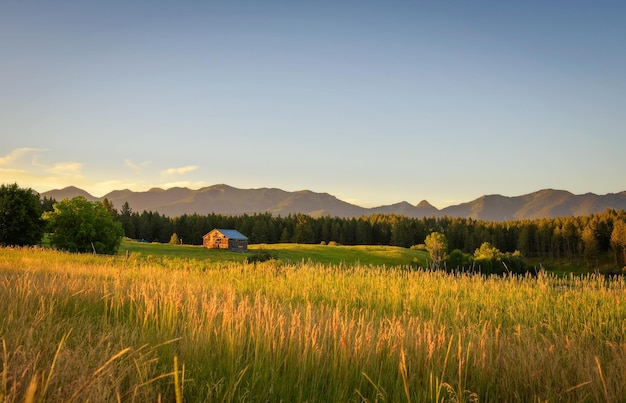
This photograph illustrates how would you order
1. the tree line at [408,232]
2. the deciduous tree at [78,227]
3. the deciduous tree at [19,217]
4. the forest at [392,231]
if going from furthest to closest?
the forest at [392,231]
the tree line at [408,232]
the deciduous tree at [19,217]
the deciduous tree at [78,227]

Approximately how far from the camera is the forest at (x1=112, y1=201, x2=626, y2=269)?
118 metres

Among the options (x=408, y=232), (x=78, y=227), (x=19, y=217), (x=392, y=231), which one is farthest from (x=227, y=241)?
(x=408, y=232)

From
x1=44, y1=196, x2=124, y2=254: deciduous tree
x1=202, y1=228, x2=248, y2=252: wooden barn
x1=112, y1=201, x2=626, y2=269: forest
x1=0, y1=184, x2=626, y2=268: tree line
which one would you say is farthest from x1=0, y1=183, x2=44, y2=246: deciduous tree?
x1=112, y1=201, x2=626, y2=269: forest

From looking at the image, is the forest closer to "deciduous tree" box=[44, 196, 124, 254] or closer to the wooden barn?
the wooden barn

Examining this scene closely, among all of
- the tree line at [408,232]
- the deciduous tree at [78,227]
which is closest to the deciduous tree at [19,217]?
the deciduous tree at [78,227]

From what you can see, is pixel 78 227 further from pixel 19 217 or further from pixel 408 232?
pixel 408 232

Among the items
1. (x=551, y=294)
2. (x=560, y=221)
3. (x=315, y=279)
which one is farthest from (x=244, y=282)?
(x=560, y=221)

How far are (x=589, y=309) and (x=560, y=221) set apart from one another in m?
140

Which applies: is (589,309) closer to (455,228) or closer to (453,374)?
(453,374)

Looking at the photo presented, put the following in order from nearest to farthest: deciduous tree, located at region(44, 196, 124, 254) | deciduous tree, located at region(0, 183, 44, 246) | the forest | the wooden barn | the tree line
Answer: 1. deciduous tree, located at region(44, 196, 124, 254)
2. deciduous tree, located at region(0, 183, 44, 246)
3. the wooden barn
4. the tree line
5. the forest

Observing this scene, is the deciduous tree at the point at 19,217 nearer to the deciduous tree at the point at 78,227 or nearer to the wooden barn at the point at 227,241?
the deciduous tree at the point at 78,227

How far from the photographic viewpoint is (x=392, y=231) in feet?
429

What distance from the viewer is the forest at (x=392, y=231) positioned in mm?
117875

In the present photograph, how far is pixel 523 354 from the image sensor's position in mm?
4105
